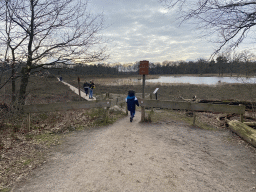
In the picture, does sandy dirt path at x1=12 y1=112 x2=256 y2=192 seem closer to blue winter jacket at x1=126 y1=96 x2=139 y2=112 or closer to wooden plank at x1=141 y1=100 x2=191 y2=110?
wooden plank at x1=141 y1=100 x2=191 y2=110

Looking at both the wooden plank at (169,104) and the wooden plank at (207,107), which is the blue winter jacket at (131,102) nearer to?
the wooden plank at (169,104)

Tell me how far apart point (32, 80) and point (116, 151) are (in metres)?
5.89

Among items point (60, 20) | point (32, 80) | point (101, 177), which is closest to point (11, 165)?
point (101, 177)

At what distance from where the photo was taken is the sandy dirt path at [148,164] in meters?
2.95

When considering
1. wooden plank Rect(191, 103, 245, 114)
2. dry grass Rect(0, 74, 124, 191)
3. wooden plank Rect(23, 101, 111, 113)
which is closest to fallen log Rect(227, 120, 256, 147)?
wooden plank Rect(191, 103, 245, 114)

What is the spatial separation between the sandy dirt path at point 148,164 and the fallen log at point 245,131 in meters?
0.24

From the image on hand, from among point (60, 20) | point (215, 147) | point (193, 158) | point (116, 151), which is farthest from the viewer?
point (60, 20)

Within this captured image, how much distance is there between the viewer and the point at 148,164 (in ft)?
11.9

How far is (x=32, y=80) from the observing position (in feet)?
25.0

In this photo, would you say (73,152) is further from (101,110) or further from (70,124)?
(101,110)

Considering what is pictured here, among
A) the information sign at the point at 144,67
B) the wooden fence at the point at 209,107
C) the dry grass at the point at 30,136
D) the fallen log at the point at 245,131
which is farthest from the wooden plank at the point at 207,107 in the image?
the dry grass at the point at 30,136

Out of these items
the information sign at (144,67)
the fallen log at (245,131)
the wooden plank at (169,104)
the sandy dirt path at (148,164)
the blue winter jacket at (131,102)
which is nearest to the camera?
the sandy dirt path at (148,164)

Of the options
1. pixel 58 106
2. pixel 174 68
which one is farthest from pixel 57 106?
pixel 174 68

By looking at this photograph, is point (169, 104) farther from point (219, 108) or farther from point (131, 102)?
point (219, 108)
